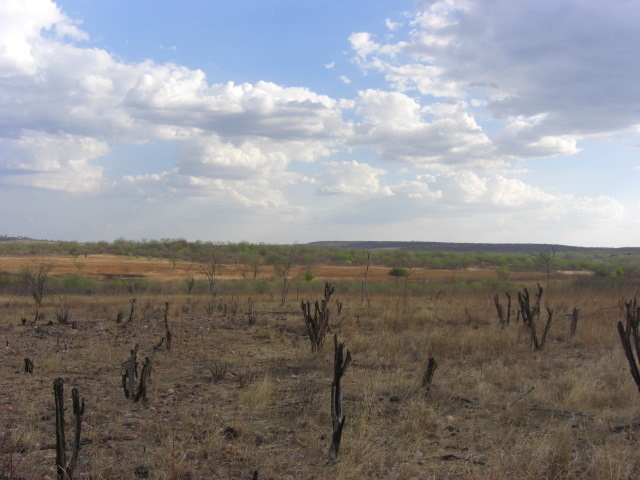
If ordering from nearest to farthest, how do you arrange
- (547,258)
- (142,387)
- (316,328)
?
(142,387), (316,328), (547,258)

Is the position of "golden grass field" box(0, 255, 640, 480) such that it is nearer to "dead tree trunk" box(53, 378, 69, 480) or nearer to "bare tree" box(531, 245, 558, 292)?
"dead tree trunk" box(53, 378, 69, 480)

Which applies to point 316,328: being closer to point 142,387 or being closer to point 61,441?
point 142,387

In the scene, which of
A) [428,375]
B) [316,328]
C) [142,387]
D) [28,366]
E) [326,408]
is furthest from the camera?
[316,328]

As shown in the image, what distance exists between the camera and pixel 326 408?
5652 millimetres

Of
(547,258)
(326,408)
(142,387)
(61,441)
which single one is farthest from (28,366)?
(547,258)

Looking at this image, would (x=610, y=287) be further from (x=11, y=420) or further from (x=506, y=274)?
(x=11, y=420)

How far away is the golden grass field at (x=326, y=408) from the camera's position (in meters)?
4.19

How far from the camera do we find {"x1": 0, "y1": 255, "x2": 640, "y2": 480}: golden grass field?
4.19 meters

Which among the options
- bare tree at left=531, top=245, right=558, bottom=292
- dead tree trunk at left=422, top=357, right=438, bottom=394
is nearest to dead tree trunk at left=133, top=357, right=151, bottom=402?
dead tree trunk at left=422, top=357, right=438, bottom=394

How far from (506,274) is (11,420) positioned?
37.6 metres

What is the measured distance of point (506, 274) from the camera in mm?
38688

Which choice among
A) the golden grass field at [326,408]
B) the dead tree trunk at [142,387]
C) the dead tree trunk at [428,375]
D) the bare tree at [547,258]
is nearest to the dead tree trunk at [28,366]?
the golden grass field at [326,408]

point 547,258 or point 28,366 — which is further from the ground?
point 547,258

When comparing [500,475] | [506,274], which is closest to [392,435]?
[500,475]
